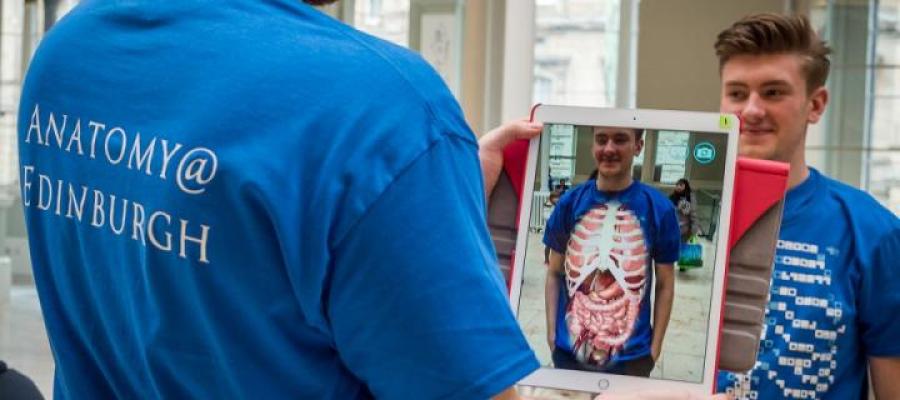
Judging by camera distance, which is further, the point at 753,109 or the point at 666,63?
the point at 666,63

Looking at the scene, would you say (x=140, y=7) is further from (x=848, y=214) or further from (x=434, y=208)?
(x=848, y=214)

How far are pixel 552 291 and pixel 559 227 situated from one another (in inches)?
2.7

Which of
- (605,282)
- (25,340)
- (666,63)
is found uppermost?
(666,63)

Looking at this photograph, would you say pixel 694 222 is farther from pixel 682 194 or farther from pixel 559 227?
pixel 559 227

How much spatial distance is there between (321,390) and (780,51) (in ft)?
4.04

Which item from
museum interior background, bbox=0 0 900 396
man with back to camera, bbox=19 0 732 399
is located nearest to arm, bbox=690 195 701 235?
man with back to camera, bbox=19 0 732 399

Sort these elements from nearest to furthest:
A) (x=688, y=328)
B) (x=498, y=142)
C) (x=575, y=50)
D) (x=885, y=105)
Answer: (x=688, y=328) < (x=498, y=142) < (x=885, y=105) < (x=575, y=50)

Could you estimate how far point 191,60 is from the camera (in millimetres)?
693

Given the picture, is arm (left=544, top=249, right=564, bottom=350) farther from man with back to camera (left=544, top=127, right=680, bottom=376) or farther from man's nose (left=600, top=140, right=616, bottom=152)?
man's nose (left=600, top=140, right=616, bottom=152)

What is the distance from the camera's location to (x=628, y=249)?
112 cm

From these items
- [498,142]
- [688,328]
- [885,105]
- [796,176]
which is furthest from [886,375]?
[885,105]

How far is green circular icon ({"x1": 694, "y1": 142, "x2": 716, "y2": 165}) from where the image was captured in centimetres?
112

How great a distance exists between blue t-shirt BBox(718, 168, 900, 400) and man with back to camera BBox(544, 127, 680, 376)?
1.55ft

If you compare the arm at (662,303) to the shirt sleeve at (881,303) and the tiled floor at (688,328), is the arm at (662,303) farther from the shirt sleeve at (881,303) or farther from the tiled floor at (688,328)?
the shirt sleeve at (881,303)
